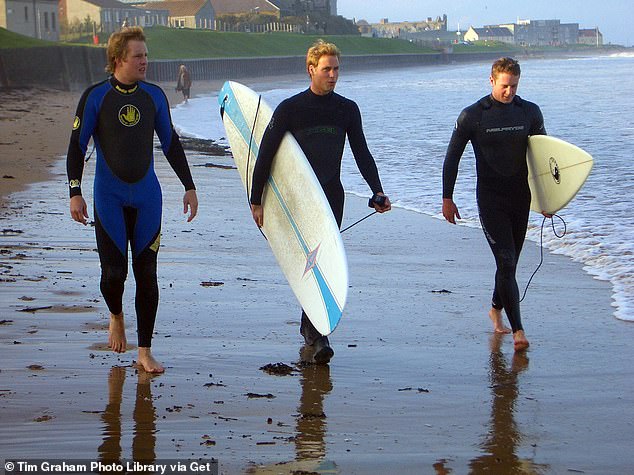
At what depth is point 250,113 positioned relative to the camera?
5984mm

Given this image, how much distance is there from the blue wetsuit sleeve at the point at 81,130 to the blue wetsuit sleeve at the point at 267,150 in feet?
3.04

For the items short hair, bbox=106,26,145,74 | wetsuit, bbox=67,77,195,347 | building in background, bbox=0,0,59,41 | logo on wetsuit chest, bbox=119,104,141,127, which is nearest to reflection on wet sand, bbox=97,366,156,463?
wetsuit, bbox=67,77,195,347

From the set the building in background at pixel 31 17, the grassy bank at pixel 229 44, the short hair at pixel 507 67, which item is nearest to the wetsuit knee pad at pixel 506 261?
the short hair at pixel 507 67

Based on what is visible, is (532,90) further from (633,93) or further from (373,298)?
(373,298)

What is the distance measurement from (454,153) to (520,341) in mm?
1097

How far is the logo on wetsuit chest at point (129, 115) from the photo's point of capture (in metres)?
4.54

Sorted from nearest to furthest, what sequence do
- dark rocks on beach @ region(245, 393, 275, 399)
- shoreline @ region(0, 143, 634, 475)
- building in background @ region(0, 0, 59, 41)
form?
shoreline @ region(0, 143, 634, 475), dark rocks on beach @ region(245, 393, 275, 399), building in background @ region(0, 0, 59, 41)

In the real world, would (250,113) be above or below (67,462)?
above

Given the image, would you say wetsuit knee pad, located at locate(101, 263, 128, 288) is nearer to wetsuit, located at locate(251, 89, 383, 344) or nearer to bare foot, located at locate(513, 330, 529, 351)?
wetsuit, located at locate(251, 89, 383, 344)

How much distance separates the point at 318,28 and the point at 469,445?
11768 cm

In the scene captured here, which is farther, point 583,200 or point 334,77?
point 583,200

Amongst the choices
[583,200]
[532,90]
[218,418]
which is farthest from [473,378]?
[532,90]

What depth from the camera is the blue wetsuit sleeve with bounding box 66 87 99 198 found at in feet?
14.8

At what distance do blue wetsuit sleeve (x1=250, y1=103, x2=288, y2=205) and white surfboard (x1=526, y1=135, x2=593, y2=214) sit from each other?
1.39m
